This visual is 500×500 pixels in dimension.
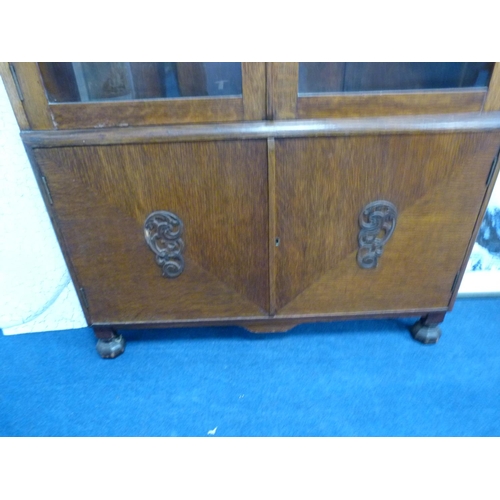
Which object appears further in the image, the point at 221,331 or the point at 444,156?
the point at 221,331

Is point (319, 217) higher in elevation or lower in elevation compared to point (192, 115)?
lower

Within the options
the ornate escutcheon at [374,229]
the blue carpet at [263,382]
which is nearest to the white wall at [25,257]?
the blue carpet at [263,382]

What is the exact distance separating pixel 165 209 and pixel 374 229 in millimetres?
449

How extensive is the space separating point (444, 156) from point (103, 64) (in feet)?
2.22

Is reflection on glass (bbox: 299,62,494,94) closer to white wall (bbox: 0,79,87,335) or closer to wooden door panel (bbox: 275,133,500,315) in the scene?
wooden door panel (bbox: 275,133,500,315)

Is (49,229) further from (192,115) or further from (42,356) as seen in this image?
(192,115)

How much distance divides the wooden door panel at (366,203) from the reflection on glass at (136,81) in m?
0.16

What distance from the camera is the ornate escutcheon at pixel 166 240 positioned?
0.82m

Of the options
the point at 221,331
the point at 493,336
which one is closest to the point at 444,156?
the point at 493,336

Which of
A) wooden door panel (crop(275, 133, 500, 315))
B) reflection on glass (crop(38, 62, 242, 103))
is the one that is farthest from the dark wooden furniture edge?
wooden door panel (crop(275, 133, 500, 315))

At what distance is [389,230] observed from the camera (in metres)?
0.85

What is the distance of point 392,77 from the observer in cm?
74

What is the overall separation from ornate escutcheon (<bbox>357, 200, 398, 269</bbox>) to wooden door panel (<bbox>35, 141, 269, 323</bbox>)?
21 centimetres

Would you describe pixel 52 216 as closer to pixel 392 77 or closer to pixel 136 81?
pixel 136 81
